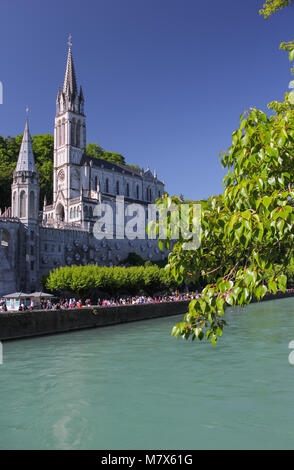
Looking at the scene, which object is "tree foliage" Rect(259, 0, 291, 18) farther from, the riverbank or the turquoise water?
the riverbank

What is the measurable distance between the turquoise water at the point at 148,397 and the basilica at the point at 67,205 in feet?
103

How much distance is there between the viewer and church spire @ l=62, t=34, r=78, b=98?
84688 mm

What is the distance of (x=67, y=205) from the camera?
75.5 m

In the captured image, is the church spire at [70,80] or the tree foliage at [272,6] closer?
the tree foliage at [272,6]

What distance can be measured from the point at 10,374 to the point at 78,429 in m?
7.63

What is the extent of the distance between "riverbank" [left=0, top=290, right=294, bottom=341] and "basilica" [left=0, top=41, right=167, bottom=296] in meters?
18.0

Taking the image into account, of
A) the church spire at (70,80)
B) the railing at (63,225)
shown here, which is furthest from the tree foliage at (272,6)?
the church spire at (70,80)

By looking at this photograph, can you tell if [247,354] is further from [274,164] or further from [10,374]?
[274,164]

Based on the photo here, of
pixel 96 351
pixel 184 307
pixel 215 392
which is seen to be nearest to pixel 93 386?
pixel 215 392

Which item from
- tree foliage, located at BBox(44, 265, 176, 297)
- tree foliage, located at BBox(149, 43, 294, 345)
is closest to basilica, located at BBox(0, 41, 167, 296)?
tree foliage, located at BBox(44, 265, 176, 297)

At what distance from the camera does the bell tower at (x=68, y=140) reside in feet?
259

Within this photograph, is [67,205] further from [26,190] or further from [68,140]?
[26,190]

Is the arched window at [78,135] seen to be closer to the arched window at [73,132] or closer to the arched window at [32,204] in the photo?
the arched window at [73,132]
